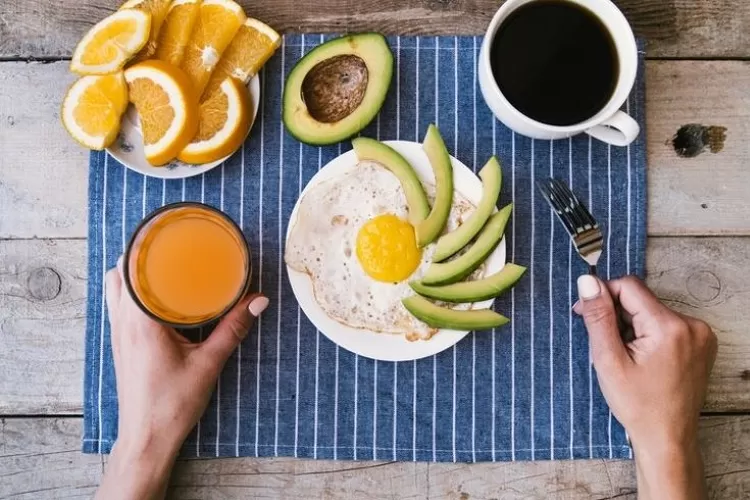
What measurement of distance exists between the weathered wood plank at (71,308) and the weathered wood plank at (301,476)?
68 millimetres

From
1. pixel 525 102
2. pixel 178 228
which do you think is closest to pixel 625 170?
pixel 525 102

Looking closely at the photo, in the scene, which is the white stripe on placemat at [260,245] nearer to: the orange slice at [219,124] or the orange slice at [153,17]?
the orange slice at [219,124]

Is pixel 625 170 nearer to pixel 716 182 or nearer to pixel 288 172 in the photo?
pixel 716 182

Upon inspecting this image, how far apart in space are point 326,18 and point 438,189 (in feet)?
1.38

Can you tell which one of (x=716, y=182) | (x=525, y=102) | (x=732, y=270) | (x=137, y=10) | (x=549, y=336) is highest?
(x=137, y=10)

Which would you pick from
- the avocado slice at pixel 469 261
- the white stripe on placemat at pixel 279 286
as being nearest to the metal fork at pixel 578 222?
the avocado slice at pixel 469 261

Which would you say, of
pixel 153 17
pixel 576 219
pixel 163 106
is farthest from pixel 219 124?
pixel 576 219

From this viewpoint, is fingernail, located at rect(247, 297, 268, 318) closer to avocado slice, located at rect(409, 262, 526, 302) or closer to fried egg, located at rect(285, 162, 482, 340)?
fried egg, located at rect(285, 162, 482, 340)

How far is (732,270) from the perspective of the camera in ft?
4.26

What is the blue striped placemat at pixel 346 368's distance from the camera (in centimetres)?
125

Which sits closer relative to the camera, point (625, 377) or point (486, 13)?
point (625, 377)

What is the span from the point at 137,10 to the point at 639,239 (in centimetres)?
102

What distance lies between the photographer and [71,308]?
1.29 metres

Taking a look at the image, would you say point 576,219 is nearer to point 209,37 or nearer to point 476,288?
point 476,288
